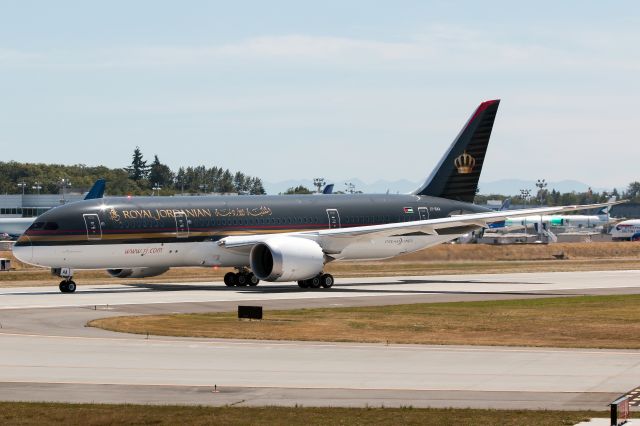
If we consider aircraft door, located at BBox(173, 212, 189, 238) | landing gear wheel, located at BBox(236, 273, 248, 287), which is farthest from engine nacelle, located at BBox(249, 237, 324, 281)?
aircraft door, located at BBox(173, 212, 189, 238)

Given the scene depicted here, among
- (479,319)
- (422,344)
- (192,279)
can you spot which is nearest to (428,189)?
(192,279)

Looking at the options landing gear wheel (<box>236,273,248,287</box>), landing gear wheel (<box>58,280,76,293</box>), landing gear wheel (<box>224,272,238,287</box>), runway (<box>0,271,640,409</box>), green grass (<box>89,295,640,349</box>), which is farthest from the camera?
landing gear wheel (<box>236,273,248,287</box>)

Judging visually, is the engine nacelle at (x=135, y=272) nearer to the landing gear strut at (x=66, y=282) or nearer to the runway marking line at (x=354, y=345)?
the landing gear strut at (x=66, y=282)

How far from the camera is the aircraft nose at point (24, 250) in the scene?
54906 millimetres

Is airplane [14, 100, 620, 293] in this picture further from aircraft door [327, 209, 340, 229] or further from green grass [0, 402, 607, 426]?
green grass [0, 402, 607, 426]

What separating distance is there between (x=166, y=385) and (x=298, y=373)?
11.3 ft

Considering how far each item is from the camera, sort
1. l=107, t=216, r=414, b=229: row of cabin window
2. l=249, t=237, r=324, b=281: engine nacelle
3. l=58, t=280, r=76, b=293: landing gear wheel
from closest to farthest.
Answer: l=58, t=280, r=76, b=293: landing gear wheel → l=249, t=237, r=324, b=281: engine nacelle → l=107, t=216, r=414, b=229: row of cabin window

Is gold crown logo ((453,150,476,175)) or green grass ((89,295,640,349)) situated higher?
gold crown logo ((453,150,476,175))

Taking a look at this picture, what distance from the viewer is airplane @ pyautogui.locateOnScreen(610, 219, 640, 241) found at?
165m

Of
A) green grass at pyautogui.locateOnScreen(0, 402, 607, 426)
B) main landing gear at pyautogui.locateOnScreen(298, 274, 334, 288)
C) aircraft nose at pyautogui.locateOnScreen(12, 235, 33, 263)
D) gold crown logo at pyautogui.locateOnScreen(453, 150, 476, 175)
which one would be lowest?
green grass at pyautogui.locateOnScreen(0, 402, 607, 426)

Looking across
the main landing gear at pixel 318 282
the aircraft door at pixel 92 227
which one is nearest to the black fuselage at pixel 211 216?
the aircraft door at pixel 92 227

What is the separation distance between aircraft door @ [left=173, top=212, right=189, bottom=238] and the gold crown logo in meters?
18.7

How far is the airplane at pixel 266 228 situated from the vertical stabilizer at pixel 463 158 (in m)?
0.06

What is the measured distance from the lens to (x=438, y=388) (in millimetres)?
24516
